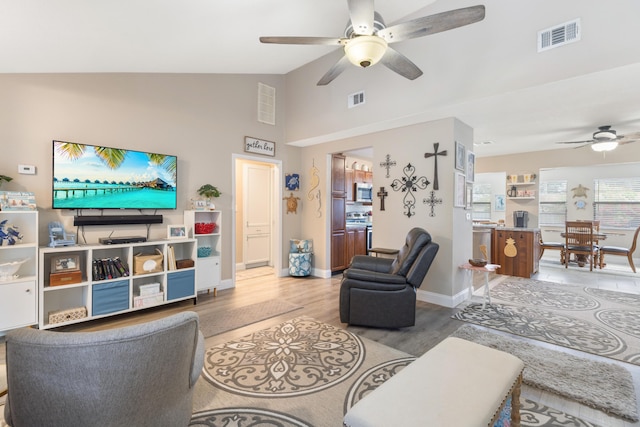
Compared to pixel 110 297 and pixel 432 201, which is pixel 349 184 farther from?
pixel 110 297

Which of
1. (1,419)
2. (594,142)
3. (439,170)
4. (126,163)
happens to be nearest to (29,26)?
(126,163)

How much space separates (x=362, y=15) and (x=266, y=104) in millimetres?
3315

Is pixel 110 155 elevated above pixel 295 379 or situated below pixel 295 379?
above

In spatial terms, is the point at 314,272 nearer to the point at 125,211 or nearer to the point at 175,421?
the point at 125,211

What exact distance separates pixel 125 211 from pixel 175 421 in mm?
3021

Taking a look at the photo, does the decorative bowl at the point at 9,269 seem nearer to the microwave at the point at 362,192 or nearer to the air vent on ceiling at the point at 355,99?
the air vent on ceiling at the point at 355,99

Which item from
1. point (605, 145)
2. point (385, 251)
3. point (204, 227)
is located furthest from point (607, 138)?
point (204, 227)

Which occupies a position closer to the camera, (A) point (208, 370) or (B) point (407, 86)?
(A) point (208, 370)

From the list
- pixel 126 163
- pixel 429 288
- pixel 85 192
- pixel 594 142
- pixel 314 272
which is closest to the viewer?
pixel 85 192

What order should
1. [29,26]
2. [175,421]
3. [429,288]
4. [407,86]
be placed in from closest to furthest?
[175,421], [29,26], [407,86], [429,288]

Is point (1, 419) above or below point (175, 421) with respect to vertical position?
below

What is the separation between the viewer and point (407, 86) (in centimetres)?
383

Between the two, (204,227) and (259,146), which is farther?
(259,146)

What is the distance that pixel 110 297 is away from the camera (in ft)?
10.7
